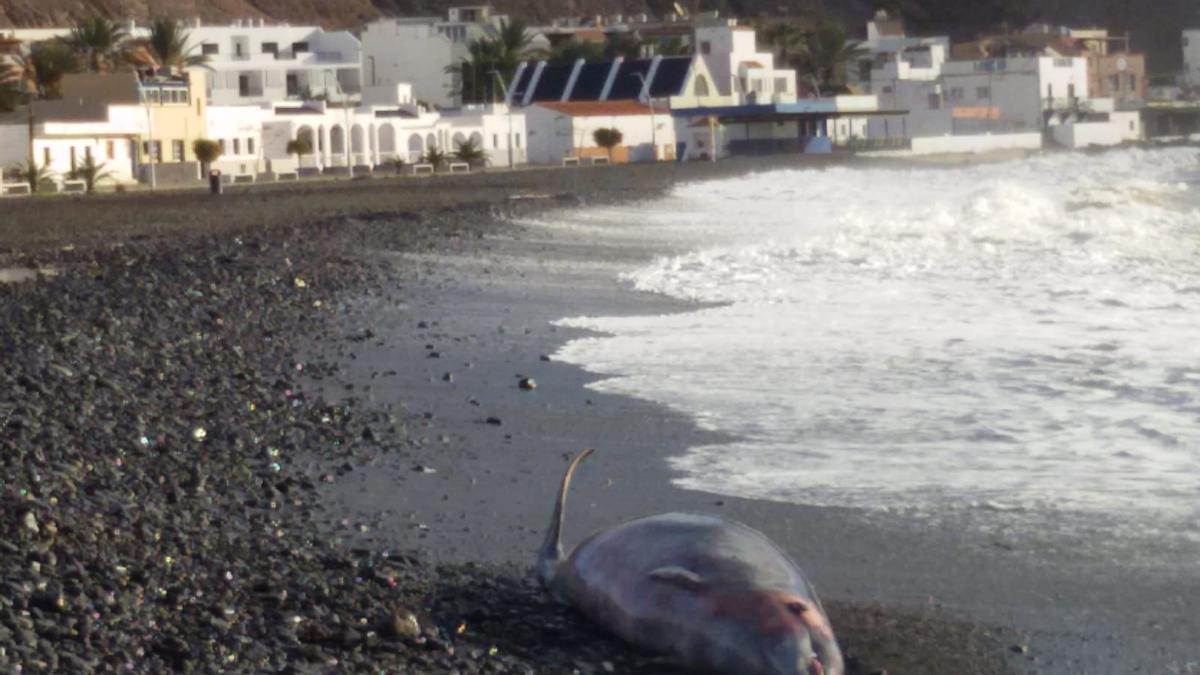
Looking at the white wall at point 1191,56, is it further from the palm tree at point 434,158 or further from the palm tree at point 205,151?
the palm tree at point 205,151

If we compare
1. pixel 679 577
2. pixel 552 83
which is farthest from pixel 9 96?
pixel 679 577

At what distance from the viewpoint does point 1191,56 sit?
15400 cm

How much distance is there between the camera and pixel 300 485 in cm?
719

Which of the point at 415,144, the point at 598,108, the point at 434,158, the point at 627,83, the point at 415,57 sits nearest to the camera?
the point at 434,158

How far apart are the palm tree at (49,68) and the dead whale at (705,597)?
5380 centimetres

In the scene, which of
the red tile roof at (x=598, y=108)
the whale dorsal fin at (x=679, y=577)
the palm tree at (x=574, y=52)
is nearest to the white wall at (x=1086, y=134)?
the palm tree at (x=574, y=52)

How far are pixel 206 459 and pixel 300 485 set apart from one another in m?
0.54

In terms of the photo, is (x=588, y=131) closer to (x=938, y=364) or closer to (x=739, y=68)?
(x=739, y=68)

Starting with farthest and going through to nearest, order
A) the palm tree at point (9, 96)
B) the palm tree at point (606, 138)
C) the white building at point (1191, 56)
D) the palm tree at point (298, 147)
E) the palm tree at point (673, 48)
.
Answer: the white building at point (1191, 56) → the palm tree at point (673, 48) → the palm tree at point (606, 138) → the palm tree at point (298, 147) → the palm tree at point (9, 96)

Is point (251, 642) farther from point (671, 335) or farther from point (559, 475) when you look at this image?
point (671, 335)

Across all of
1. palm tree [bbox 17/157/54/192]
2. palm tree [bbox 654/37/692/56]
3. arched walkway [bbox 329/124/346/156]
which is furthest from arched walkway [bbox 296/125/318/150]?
palm tree [bbox 654/37/692/56]

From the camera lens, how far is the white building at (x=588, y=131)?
70.0 m

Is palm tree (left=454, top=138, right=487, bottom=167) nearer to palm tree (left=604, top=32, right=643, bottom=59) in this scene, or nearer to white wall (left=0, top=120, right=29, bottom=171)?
white wall (left=0, top=120, right=29, bottom=171)

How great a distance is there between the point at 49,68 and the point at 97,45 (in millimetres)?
6256
